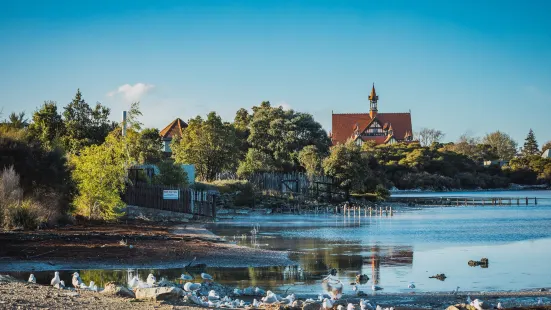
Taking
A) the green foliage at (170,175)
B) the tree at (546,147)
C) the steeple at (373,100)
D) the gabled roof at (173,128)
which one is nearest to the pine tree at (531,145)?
the tree at (546,147)

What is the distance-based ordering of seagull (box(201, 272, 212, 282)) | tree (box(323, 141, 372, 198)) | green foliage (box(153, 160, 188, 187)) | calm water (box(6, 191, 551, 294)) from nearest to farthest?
1. seagull (box(201, 272, 212, 282))
2. calm water (box(6, 191, 551, 294))
3. green foliage (box(153, 160, 188, 187))
4. tree (box(323, 141, 372, 198))

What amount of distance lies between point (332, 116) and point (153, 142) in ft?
294

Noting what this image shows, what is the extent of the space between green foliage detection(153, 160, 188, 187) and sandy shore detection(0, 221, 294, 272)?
15891 millimetres

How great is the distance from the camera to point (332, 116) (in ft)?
477

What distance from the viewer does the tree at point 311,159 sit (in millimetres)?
70819

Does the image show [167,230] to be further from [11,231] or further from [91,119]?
[91,119]

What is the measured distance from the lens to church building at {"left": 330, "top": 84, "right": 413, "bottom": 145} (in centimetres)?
13712

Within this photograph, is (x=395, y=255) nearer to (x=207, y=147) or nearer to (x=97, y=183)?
(x=97, y=183)

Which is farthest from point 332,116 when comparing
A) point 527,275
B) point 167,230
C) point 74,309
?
point 74,309

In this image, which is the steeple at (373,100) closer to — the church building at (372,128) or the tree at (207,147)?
the church building at (372,128)

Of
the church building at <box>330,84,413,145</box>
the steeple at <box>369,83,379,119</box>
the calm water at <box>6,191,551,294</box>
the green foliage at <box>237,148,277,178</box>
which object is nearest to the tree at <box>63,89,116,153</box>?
the green foliage at <box>237,148,277,178</box>

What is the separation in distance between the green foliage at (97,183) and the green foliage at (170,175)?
791 centimetres

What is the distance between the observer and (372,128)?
461ft

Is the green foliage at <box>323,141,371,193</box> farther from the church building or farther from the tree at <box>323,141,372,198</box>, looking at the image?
the church building
